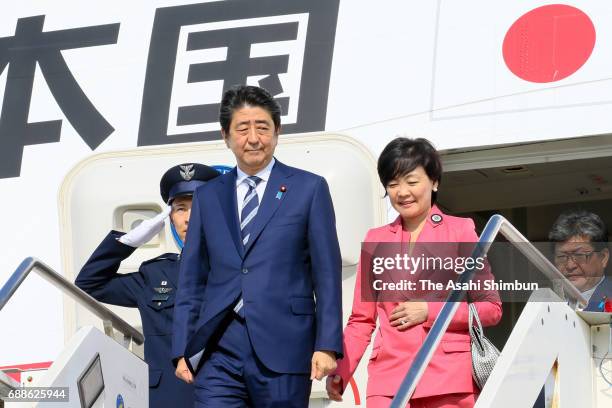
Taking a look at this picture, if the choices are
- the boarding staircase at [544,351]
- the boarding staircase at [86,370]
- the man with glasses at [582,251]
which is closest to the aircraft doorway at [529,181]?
the man with glasses at [582,251]

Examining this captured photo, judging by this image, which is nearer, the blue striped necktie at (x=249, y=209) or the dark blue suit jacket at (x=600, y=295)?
the blue striped necktie at (x=249, y=209)

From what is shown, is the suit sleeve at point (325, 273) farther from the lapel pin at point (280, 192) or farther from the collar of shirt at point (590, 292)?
the collar of shirt at point (590, 292)

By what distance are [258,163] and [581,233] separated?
1645mm

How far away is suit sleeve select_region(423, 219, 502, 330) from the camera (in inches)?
138

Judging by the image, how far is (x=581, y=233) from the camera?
15.5ft

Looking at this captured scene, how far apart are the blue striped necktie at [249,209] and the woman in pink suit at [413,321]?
15.3 inches

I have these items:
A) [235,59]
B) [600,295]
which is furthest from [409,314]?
[235,59]

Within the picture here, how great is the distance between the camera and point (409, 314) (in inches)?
138

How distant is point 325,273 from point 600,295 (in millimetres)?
1409

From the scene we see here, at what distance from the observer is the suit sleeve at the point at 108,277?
15.4 feet

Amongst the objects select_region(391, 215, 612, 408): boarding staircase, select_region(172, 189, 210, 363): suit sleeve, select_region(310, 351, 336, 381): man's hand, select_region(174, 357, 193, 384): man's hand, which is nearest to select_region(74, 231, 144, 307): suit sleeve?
select_region(172, 189, 210, 363): suit sleeve

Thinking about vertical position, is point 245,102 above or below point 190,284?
above

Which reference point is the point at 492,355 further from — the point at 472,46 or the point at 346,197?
the point at 472,46

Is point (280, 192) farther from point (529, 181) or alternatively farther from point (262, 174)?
point (529, 181)
